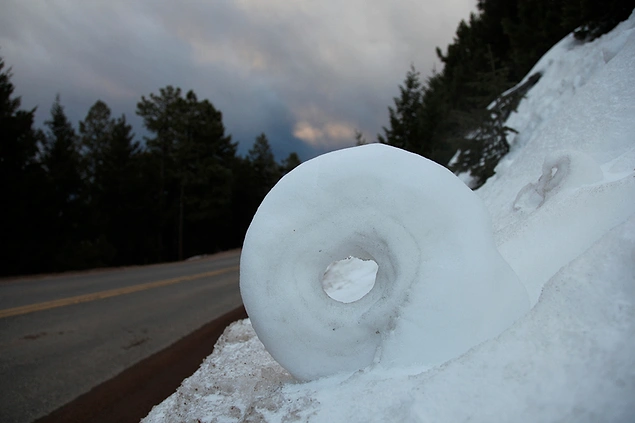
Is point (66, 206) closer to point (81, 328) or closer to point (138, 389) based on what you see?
point (81, 328)

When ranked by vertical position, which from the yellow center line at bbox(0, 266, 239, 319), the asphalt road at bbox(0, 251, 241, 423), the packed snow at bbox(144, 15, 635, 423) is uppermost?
the packed snow at bbox(144, 15, 635, 423)

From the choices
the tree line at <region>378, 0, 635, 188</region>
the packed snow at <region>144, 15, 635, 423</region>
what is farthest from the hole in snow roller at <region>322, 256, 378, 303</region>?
the tree line at <region>378, 0, 635, 188</region>

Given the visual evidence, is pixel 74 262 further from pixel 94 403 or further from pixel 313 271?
pixel 313 271

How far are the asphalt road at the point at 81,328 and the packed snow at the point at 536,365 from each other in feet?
5.11

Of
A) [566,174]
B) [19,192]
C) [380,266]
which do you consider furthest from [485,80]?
[19,192]

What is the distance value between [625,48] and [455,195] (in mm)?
6519

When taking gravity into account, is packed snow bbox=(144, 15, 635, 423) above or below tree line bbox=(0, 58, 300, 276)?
below

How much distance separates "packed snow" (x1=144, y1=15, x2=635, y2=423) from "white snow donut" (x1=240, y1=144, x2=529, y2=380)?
0.14 m

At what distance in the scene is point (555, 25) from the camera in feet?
38.0

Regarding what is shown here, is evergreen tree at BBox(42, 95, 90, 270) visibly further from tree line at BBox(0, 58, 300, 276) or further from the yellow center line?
the yellow center line

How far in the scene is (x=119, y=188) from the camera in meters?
21.3

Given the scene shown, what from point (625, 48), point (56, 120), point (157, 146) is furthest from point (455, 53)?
point (56, 120)

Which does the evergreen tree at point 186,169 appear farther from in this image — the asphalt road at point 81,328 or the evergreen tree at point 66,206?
the asphalt road at point 81,328

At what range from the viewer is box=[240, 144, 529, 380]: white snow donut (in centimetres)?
221
